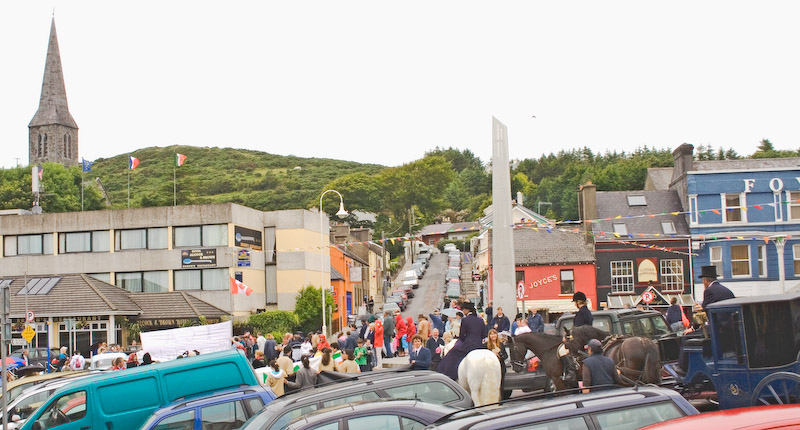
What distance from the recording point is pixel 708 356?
40.3 ft

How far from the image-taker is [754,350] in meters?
11.3

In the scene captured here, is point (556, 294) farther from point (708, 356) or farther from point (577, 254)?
point (708, 356)

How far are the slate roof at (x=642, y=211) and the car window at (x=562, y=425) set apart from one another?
154 ft

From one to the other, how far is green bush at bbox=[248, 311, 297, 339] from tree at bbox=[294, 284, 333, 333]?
0.93 meters

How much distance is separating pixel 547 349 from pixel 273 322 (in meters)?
38.2

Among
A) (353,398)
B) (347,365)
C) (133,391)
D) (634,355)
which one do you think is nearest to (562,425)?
(353,398)

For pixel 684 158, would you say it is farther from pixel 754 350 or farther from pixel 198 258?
pixel 754 350

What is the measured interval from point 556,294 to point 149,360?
117 feet

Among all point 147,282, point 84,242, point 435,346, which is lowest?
point 435,346

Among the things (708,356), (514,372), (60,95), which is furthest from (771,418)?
(60,95)

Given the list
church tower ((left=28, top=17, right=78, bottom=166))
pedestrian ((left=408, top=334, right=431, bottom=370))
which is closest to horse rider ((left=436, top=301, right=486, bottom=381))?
pedestrian ((left=408, top=334, right=431, bottom=370))

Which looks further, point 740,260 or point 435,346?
point 740,260

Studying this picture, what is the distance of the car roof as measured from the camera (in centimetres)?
470

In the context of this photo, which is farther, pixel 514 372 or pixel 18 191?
pixel 18 191
